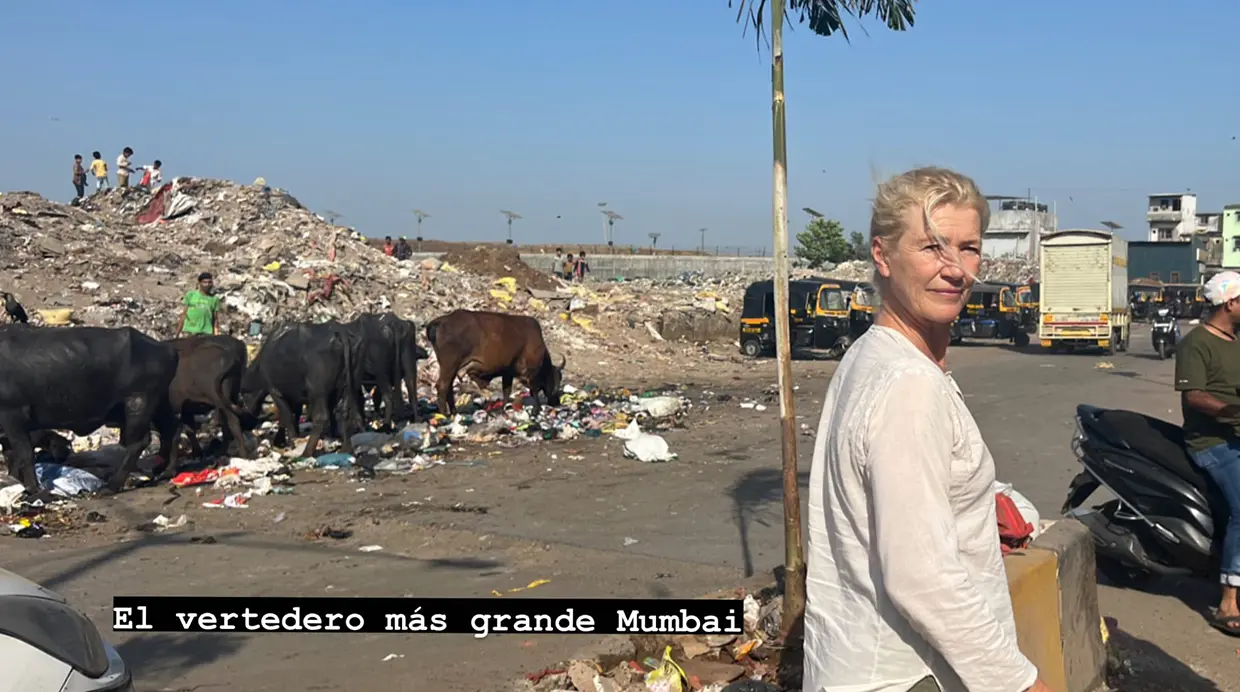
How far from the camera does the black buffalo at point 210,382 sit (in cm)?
1215

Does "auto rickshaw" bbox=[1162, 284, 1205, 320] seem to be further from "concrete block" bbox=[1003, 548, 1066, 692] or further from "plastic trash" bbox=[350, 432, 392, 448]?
"concrete block" bbox=[1003, 548, 1066, 692]

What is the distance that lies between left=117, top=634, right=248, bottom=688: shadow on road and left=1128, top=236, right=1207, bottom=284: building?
5253cm

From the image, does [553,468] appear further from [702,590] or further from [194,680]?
[194,680]

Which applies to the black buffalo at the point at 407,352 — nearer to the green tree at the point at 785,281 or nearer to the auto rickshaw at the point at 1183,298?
the green tree at the point at 785,281

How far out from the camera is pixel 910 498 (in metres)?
2.04

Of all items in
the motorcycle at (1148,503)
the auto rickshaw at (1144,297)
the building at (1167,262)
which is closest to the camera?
the motorcycle at (1148,503)

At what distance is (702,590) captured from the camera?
6.73 m

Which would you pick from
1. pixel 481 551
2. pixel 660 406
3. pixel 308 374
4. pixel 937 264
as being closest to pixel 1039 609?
pixel 937 264

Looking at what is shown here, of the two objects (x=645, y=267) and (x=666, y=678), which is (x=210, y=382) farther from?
(x=645, y=267)

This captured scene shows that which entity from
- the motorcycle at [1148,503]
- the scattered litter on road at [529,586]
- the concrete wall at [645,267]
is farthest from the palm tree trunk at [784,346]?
the concrete wall at [645,267]

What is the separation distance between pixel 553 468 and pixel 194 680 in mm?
6331

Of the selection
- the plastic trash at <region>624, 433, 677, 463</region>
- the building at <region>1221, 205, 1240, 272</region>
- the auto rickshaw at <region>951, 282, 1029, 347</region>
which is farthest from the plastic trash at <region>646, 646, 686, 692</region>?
the building at <region>1221, 205, 1240, 272</region>

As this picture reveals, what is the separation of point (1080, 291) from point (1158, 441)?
78.9 feet

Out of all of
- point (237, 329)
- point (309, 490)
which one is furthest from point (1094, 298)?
point (309, 490)
